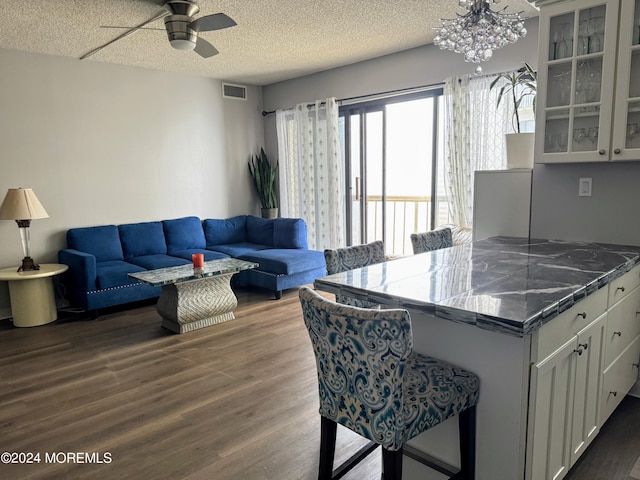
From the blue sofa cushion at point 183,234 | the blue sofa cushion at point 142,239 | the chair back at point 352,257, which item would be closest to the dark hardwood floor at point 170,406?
the chair back at point 352,257

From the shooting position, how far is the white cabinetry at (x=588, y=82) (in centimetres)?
245

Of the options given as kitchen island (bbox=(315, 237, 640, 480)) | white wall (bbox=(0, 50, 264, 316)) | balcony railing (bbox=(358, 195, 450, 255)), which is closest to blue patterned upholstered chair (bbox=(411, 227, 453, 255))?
kitchen island (bbox=(315, 237, 640, 480))

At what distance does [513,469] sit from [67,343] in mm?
3577

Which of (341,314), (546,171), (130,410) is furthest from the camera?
(546,171)

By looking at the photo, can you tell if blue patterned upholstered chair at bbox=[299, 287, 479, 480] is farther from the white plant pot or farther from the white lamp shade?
the white lamp shade

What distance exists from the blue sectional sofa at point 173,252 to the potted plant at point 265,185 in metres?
0.29

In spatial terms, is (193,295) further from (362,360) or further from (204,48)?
(362,360)

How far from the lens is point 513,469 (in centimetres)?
150

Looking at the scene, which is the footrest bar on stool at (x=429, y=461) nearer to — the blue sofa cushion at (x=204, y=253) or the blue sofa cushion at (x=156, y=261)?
the blue sofa cushion at (x=156, y=261)

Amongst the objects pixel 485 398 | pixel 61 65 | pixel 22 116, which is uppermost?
pixel 61 65

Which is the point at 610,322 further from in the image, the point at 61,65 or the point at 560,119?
the point at 61,65

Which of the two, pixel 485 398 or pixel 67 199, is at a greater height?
pixel 67 199

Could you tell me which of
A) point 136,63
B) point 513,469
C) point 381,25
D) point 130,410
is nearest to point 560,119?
point 381,25

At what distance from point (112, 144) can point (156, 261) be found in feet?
4.88
